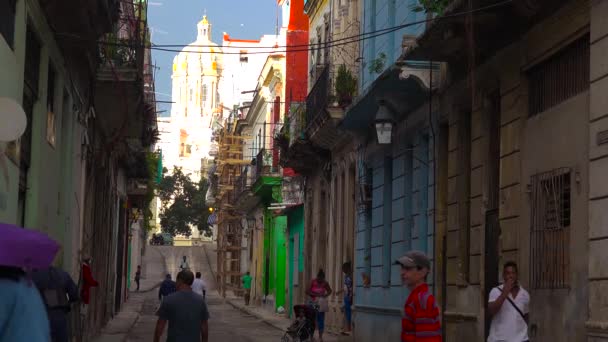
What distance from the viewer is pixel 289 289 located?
40.1 m

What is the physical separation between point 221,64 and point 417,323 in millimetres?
144758

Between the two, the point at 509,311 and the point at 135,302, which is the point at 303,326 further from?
the point at 135,302

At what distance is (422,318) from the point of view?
8016 mm

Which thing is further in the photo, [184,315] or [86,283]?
[86,283]

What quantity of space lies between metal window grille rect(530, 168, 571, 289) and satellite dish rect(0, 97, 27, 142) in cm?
565

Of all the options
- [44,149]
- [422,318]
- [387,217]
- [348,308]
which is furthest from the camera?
[348,308]

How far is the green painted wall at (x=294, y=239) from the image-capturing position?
37344mm

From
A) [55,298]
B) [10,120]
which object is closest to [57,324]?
[55,298]

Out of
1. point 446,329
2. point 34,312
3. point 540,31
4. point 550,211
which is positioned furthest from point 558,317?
point 34,312

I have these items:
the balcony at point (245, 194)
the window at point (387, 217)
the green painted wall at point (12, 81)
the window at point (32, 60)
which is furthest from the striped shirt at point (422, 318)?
the balcony at point (245, 194)

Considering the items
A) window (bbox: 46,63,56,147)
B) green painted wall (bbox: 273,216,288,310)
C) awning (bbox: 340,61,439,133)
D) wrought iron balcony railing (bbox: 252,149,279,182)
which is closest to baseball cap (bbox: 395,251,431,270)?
window (bbox: 46,63,56,147)

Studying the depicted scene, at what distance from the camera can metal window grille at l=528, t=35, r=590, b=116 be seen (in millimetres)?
12617

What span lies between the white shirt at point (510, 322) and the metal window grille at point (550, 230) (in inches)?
69.1

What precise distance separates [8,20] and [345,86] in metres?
14.4
